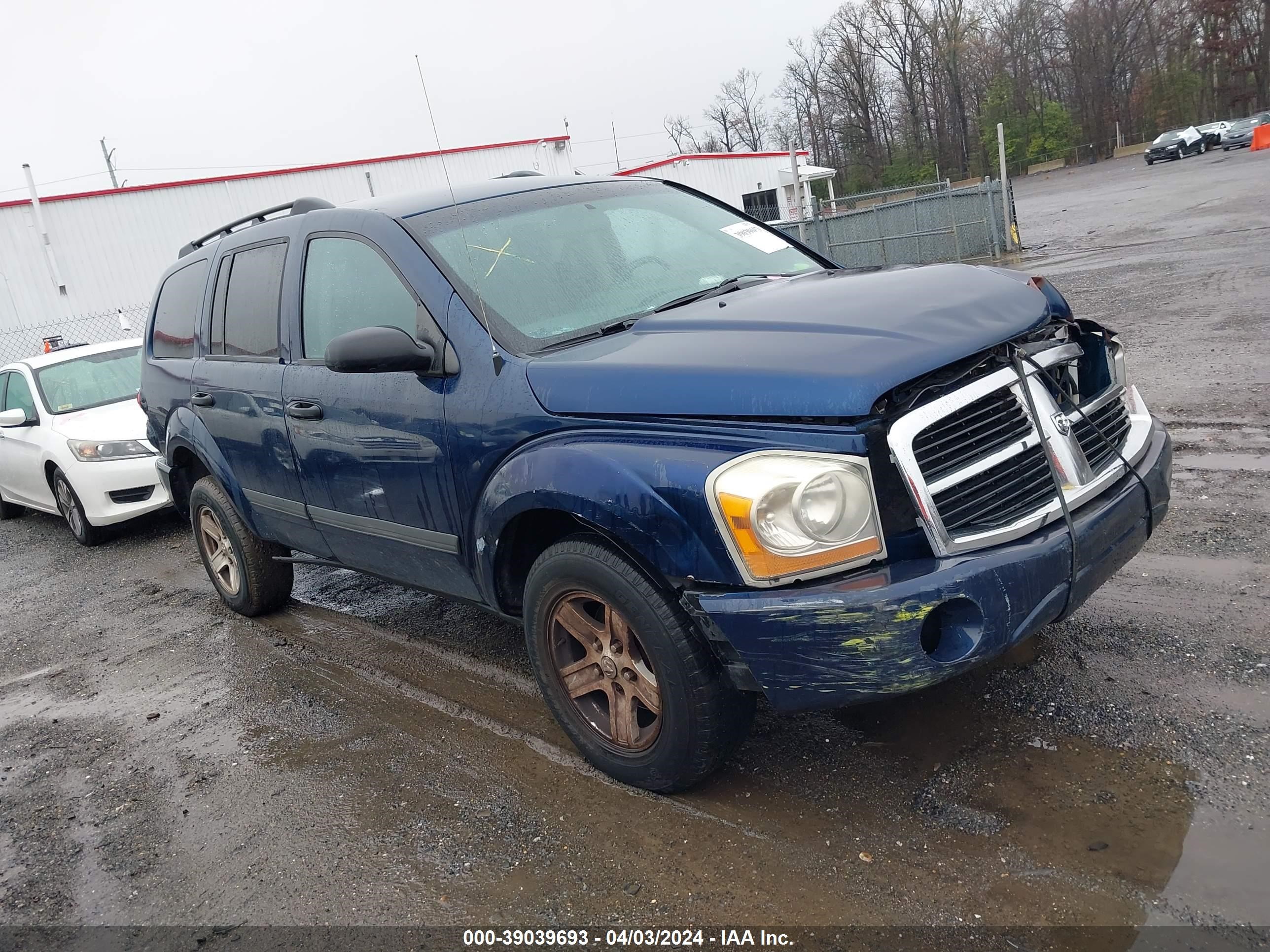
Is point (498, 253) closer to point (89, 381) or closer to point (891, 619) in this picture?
point (891, 619)

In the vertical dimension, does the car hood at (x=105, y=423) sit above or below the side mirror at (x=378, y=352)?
below

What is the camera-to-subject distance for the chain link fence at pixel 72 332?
21516 millimetres

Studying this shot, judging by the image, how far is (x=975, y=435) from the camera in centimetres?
270

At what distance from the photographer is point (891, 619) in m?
2.50

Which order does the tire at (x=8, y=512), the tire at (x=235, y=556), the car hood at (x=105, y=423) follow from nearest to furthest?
the tire at (x=235, y=556) → the car hood at (x=105, y=423) → the tire at (x=8, y=512)

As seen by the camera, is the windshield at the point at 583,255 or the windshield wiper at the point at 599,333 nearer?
the windshield wiper at the point at 599,333

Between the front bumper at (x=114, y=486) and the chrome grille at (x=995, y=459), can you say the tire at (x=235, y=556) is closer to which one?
the front bumper at (x=114, y=486)

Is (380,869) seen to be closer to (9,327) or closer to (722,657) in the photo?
(722,657)

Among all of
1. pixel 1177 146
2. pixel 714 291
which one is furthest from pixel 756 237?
pixel 1177 146

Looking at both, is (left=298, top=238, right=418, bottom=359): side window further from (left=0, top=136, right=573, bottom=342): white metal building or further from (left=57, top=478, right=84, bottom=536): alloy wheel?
(left=0, top=136, right=573, bottom=342): white metal building

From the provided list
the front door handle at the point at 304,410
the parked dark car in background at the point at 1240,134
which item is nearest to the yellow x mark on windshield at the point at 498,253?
the front door handle at the point at 304,410

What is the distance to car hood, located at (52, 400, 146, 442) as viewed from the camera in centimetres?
827

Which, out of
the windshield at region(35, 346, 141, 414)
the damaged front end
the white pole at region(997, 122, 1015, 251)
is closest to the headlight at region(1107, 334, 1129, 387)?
the damaged front end

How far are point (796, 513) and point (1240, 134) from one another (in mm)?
51830
